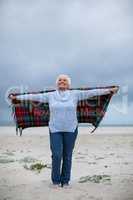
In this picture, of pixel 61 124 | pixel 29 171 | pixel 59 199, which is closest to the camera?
pixel 59 199

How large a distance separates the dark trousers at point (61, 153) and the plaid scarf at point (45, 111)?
2.07 feet

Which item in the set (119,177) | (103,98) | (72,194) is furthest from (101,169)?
(72,194)

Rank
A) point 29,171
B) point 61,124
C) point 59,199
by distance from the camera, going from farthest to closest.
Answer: point 29,171 → point 61,124 → point 59,199

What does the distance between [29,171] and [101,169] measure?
131cm

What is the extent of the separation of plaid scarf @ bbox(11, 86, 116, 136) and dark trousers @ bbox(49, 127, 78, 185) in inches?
24.8

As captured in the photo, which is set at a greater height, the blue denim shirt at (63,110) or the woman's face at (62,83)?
the woman's face at (62,83)

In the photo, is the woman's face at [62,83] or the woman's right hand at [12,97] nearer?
the woman's face at [62,83]

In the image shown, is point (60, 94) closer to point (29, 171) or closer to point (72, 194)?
point (72, 194)

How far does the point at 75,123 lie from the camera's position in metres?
7.41

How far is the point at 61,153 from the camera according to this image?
24.3 feet

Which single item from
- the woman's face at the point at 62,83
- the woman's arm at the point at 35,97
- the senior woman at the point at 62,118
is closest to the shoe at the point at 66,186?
the senior woman at the point at 62,118

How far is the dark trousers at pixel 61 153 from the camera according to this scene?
24.1 feet

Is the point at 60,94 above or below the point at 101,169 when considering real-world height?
above

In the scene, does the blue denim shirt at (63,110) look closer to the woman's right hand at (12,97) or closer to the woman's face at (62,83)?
the woman's face at (62,83)
